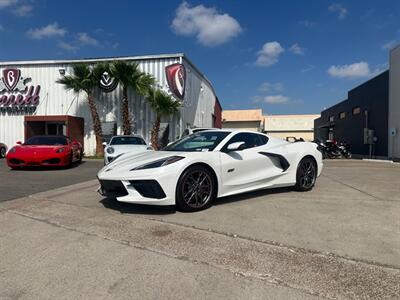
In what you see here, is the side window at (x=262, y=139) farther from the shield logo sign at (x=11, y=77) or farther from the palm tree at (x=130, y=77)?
the shield logo sign at (x=11, y=77)

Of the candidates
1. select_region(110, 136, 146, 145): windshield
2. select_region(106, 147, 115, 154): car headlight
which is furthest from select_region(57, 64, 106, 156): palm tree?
select_region(106, 147, 115, 154): car headlight

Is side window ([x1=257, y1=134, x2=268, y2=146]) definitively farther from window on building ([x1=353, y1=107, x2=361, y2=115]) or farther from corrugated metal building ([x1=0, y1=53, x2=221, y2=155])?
window on building ([x1=353, y1=107, x2=361, y2=115])

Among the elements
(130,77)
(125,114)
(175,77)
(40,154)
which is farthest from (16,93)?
(40,154)

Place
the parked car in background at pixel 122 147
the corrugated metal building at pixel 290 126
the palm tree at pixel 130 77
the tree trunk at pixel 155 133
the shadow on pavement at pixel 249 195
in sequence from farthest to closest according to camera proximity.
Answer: the corrugated metal building at pixel 290 126
the tree trunk at pixel 155 133
the palm tree at pixel 130 77
the parked car in background at pixel 122 147
the shadow on pavement at pixel 249 195

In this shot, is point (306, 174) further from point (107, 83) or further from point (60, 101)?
point (60, 101)

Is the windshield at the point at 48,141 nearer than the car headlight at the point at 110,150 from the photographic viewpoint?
No

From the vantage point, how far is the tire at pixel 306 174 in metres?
6.19

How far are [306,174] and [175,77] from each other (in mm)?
13119

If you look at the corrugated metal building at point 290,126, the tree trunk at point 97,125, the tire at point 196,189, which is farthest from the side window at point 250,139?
the corrugated metal building at point 290,126

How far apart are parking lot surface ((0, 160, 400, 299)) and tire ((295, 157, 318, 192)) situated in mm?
931

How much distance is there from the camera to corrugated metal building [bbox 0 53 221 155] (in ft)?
60.4

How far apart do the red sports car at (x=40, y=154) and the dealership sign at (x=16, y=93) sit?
31.3 ft

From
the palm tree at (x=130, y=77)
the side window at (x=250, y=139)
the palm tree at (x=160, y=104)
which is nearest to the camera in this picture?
the side window at (x=250, y=139)

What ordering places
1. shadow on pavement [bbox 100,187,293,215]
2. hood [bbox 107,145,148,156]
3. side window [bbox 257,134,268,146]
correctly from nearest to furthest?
shadow on pavement [bbox 100,187,293,215] → side window [bbox 257,134,268,146] → hood [bbox 107,145,148,156]
